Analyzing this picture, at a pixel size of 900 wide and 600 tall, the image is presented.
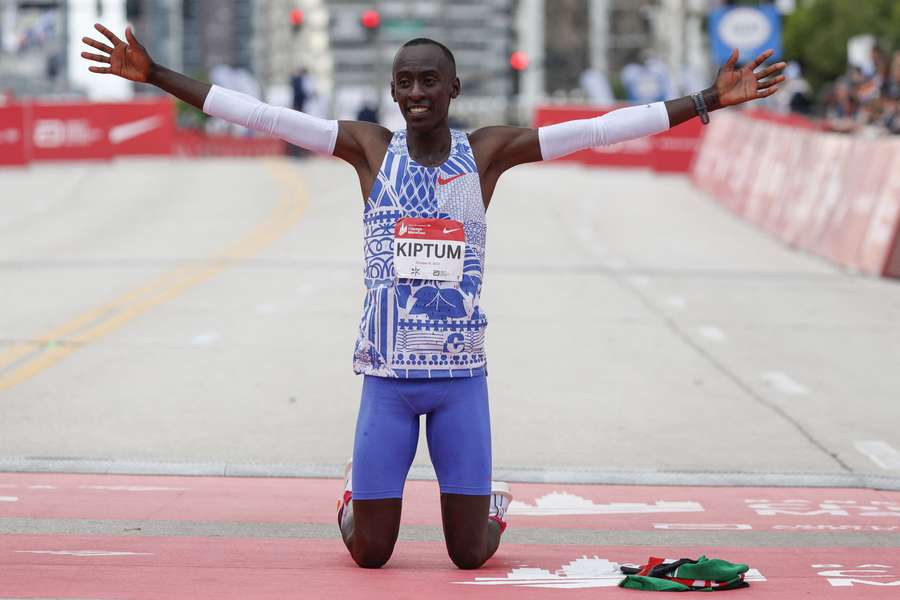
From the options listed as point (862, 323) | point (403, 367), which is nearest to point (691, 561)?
point (403, 367)

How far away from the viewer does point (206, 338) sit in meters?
13.4

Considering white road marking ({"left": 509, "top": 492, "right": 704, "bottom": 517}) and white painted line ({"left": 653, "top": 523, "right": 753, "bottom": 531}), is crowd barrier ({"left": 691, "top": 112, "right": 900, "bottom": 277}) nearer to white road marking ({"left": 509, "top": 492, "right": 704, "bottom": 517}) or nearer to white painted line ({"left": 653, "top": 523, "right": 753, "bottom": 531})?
white road marking ({"left": 509, "top": 492, "right": 704, "bottom": 517})

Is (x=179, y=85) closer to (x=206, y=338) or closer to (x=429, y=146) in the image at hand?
(x=429, y=146)

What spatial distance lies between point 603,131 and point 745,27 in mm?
25000

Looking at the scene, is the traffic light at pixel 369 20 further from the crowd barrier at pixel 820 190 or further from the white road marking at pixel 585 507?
the white road marking at pixel 585 507

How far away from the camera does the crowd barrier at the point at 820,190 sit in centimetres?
1919

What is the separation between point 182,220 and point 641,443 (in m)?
17.5

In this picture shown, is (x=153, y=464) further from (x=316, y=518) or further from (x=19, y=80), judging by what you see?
(x=19, y=80)

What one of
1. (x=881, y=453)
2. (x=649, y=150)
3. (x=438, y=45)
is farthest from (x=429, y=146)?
(x=649, y=150)

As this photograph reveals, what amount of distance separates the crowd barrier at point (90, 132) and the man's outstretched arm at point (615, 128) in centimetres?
3276

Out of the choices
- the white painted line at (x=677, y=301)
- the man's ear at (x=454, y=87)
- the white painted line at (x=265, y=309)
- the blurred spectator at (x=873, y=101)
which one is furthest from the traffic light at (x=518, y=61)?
the man's ear at (x=454, y=87)

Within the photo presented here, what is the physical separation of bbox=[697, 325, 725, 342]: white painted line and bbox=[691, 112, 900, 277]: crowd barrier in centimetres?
485

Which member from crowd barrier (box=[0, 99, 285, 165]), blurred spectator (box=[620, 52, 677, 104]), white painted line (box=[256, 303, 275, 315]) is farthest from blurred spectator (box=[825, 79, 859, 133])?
blurred spectator (box=[620, 52, 677, 104])

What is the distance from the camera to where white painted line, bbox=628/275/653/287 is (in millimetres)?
18156
